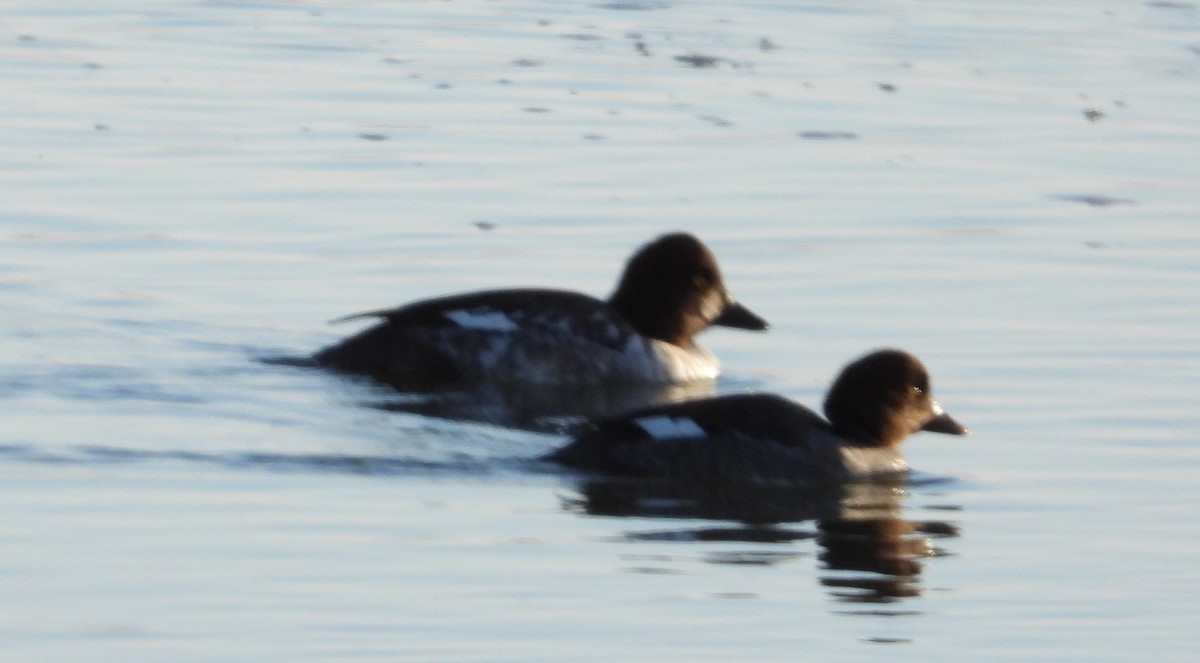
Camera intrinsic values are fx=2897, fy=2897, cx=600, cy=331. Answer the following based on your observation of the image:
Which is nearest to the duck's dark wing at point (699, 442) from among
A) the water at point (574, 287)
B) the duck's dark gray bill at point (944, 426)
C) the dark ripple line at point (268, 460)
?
the water at point (574, 287)

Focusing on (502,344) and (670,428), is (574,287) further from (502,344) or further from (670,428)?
(670,428)

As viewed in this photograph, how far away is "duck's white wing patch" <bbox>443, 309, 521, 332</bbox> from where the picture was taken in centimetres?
1423

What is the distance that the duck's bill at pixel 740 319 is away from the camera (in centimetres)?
1487

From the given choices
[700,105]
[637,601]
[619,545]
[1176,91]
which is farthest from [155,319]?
[1176,91]

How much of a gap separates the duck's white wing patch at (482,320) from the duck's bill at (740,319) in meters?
1.25

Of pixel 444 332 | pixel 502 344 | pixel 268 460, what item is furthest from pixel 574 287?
pixel 268 460

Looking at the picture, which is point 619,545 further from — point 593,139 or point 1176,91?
point 1176,91

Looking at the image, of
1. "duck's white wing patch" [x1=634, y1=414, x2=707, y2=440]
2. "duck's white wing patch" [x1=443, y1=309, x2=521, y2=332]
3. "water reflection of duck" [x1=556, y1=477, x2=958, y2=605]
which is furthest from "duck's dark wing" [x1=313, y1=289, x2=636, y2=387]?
"water reflection of duck" [x1=556, y1=477, x2=958, y2=605]

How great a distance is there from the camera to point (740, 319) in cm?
1495

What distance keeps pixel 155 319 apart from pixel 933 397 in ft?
13.6

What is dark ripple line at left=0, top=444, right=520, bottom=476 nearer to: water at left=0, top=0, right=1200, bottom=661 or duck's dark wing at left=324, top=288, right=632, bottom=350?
water at left=0, top=0, right=1200, bottom=661

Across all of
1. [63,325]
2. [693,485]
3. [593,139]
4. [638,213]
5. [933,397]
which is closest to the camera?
[693,485]

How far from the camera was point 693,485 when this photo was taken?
39.1ft

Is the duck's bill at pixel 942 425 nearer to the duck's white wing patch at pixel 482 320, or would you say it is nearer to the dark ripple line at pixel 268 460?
the dark ripple line at pixel 268 460
